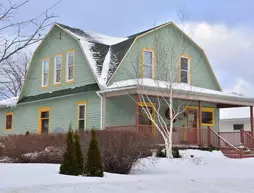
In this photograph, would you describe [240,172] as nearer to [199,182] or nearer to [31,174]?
[199,182]

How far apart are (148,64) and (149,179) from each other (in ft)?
37.7

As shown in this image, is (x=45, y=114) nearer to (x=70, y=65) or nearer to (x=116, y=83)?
(x=70, y=65)

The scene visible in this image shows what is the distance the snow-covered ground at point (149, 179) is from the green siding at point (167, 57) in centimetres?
561

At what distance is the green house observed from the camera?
19703 mm

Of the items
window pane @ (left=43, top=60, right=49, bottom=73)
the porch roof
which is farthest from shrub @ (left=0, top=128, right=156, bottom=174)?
window pane @ (left=43, top=60, right=49, bottom=73)

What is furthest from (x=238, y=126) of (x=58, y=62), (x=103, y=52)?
(x=58, y=62)

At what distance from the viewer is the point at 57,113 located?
75.1 feet

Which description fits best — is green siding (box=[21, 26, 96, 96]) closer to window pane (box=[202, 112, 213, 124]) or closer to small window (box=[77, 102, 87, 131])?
small window (box=[77, 102, 87, 131])

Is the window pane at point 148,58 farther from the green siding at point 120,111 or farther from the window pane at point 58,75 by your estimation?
the window pane at point 58,75

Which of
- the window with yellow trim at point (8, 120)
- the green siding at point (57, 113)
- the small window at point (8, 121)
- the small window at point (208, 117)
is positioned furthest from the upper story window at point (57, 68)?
the small window at point (208, 117)

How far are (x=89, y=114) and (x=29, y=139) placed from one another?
20.1ft

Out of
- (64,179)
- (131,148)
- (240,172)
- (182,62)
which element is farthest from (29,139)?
(182,62)

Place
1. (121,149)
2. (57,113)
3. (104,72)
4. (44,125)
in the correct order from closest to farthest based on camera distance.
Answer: (121,149) → (104,72) → (57,113) → (44,125)

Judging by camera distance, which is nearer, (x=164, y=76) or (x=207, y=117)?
(x=164, y=76)
